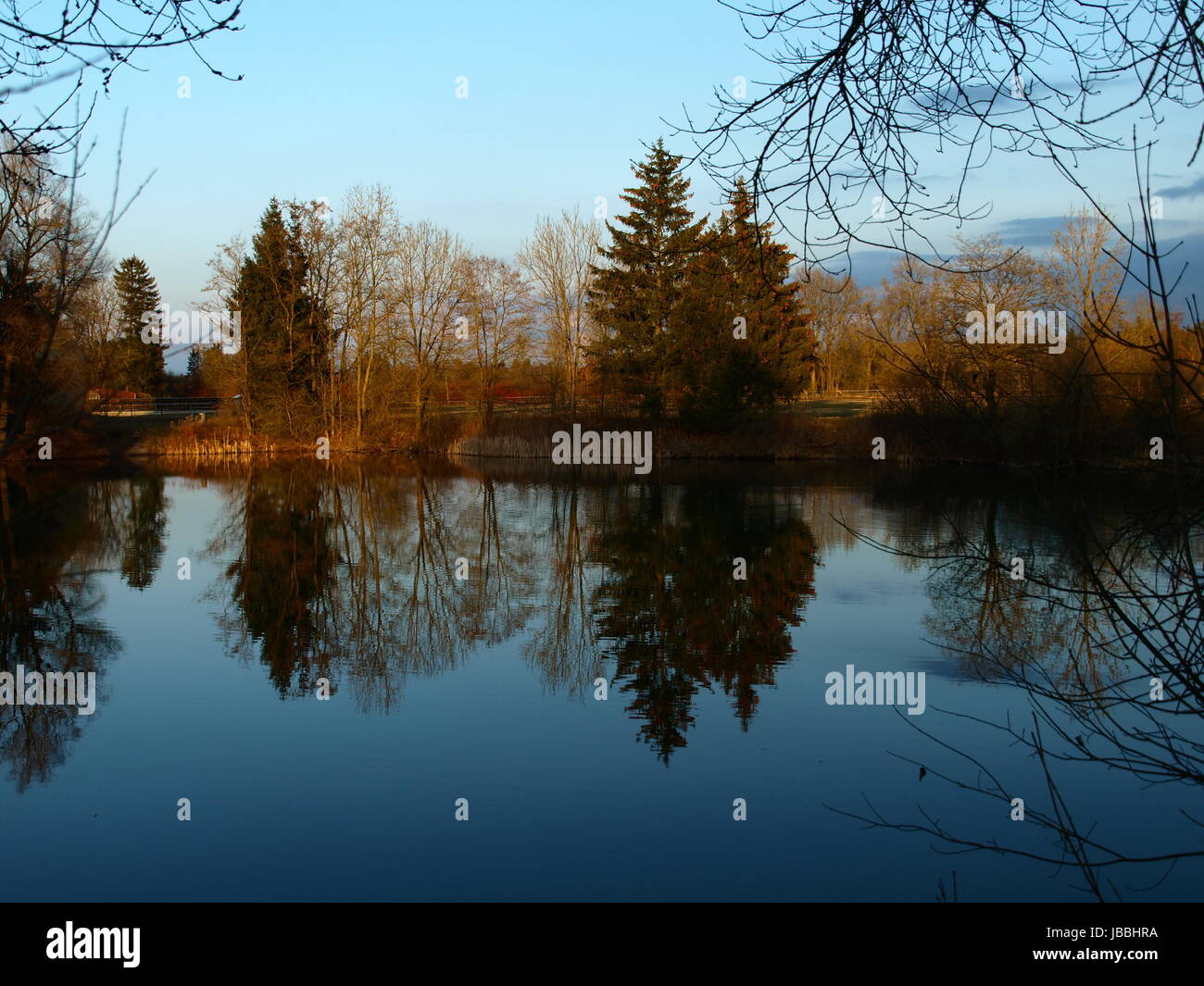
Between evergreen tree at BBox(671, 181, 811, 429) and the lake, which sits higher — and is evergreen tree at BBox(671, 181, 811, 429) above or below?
above

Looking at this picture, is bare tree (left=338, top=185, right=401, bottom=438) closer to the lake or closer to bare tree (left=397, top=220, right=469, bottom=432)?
bare tree (left=397, top=220, right=469, bottom=432)

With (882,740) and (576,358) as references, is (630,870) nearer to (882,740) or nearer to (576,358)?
(882,740)

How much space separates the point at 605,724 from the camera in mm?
7273

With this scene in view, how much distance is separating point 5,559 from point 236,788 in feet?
30.3

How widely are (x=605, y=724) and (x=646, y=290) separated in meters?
30.9

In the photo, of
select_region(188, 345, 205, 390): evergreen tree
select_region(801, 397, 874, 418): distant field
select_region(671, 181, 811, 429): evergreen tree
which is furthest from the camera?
select_region(188, 345, 205, 390): evergreen tree

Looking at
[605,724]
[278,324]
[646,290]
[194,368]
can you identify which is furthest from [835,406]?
[605,724]

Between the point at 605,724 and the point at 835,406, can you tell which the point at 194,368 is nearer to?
the point at 835,406

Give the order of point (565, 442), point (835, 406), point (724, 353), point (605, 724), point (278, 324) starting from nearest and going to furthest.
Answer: point (605, 724) < point (724, 353) < point (565, 442) < point (278, 324) < point (835, 406)

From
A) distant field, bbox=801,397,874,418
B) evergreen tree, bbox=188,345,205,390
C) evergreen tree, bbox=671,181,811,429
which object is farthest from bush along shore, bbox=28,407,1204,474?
evergreen tree, bbox=188,345,205,390

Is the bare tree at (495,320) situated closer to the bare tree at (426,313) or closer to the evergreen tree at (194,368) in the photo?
the bare tree at (426,313)

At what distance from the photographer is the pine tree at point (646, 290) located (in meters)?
36.0

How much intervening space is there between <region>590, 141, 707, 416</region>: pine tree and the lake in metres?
21.4

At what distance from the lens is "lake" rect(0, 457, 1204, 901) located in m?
4.82
